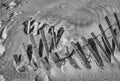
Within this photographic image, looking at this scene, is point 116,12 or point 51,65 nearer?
point 51,65

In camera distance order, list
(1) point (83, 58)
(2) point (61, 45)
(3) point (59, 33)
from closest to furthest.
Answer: (1) point (83, 58)
(2) point (61, 45)
(3) point (59, 33)

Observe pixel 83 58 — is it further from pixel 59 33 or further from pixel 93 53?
pixel 59 33

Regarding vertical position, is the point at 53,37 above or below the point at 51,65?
above

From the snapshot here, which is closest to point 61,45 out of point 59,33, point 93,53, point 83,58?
point 59,33

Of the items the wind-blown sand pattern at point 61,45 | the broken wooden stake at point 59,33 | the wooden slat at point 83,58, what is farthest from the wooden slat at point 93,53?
the broken wooden stake at point 59,33

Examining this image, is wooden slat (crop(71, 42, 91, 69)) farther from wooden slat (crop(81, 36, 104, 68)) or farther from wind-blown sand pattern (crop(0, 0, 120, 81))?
wooden slat (crop(81, 36, 104, 68))

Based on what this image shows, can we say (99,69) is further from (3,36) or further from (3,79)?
(3,36)

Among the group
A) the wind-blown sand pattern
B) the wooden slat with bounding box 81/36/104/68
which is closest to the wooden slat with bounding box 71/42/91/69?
the wind-blown sand pattern

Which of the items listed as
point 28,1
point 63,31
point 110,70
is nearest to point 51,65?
point 63,31
